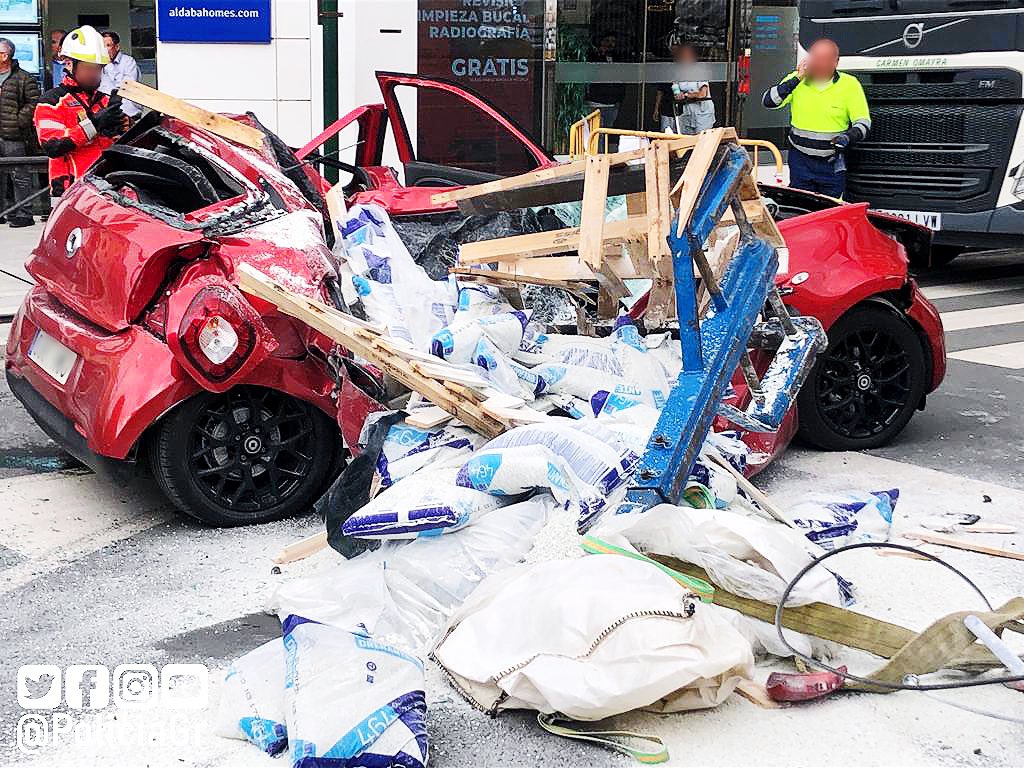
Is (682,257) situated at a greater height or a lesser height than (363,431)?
greater

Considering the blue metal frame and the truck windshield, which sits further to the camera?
the truck windshield

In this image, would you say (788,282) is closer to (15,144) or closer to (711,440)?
(711,440)

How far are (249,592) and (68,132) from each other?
5234 millimetres

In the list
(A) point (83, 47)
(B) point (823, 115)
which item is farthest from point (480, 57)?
(A) point (83, 47)

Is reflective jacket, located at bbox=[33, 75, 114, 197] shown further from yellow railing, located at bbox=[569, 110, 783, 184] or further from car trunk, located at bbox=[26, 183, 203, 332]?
yellow railing, located at bbox=[569, 110, 783, 184]

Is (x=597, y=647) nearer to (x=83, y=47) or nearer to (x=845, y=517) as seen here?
(x=845, y=517)

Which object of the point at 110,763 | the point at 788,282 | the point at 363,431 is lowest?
the point at 110,763

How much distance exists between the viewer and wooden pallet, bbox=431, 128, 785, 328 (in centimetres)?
437

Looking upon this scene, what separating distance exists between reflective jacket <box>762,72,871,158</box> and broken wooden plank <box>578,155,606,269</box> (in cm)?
699

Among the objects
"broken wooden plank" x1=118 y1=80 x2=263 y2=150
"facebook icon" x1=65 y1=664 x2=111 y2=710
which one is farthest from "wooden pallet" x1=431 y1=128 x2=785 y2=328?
"facebook icon" x1=65 y1=664 x2=111 y2=710

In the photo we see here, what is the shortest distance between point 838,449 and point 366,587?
2.86m

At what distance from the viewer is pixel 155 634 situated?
12.8 feet

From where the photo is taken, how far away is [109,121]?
27.7ft

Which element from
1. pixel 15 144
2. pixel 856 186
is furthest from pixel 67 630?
pixel 15 144
